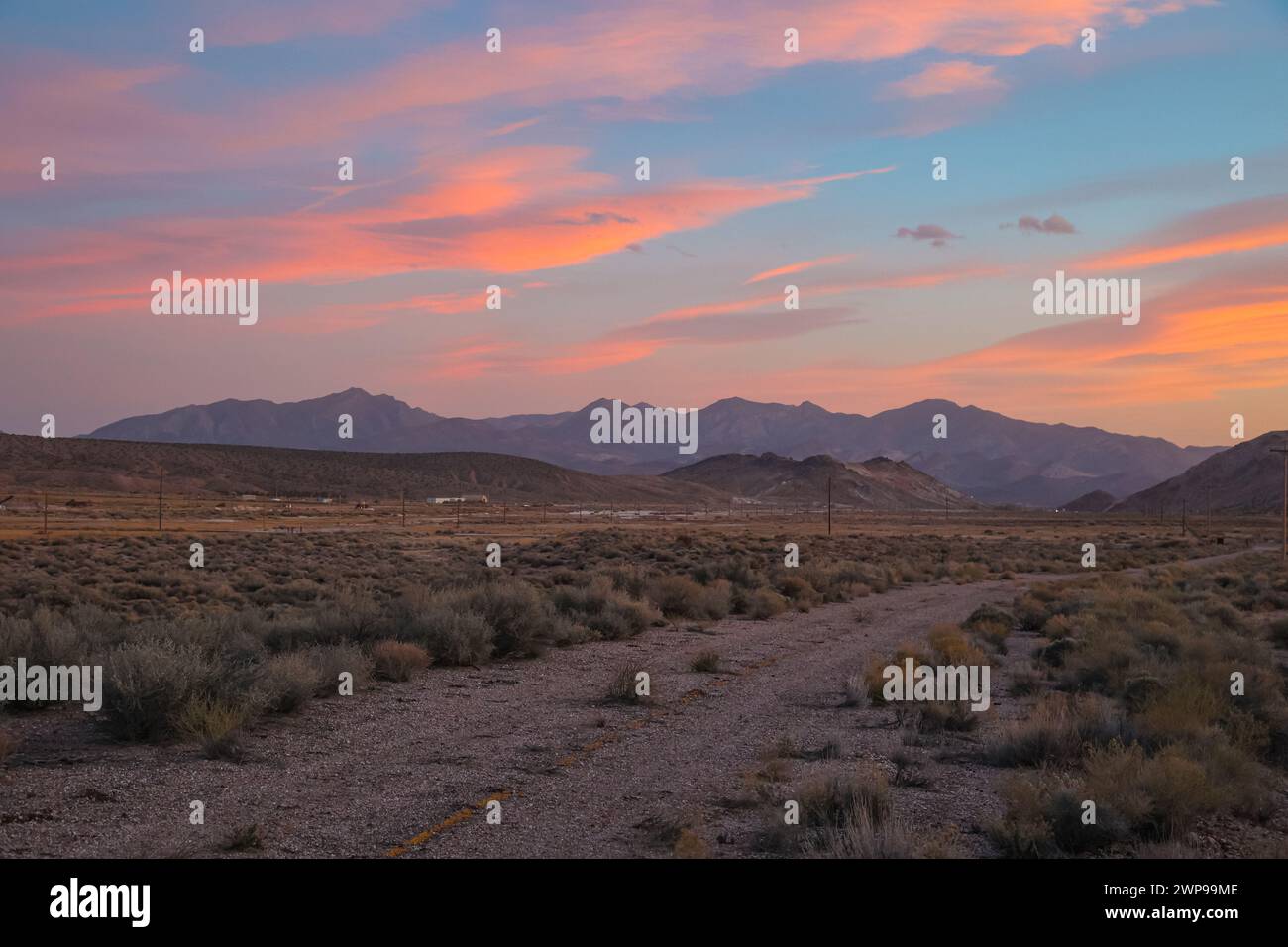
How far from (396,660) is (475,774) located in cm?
534

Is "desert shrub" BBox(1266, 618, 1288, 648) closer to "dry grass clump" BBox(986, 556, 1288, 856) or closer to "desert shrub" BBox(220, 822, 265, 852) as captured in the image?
"dry grass clump" BBox(986, 556, 1288, 856)

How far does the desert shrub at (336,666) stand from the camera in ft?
42.9

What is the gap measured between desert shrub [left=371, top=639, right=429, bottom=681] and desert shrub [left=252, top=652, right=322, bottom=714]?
2.18 m

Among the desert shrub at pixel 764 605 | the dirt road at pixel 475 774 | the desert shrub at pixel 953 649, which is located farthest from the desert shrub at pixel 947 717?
the desert shrub at pixel 764 605

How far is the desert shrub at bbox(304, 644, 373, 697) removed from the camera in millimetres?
13086

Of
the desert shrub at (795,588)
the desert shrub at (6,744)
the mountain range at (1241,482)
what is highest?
the mountain range at (1241,482)

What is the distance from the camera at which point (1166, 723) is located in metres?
10.7

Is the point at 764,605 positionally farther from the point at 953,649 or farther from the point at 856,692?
the point at 856,692

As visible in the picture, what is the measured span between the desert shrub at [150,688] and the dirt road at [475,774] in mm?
274

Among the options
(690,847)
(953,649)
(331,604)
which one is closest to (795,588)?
(953,649)

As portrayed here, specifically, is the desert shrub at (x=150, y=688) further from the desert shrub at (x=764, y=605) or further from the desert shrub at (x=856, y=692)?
the desert shrub at (x=764, y=605)

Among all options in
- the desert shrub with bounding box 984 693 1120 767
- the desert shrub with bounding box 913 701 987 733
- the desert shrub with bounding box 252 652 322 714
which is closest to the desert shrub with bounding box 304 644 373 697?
the desert shrub with bounding box 252 652 322 714
